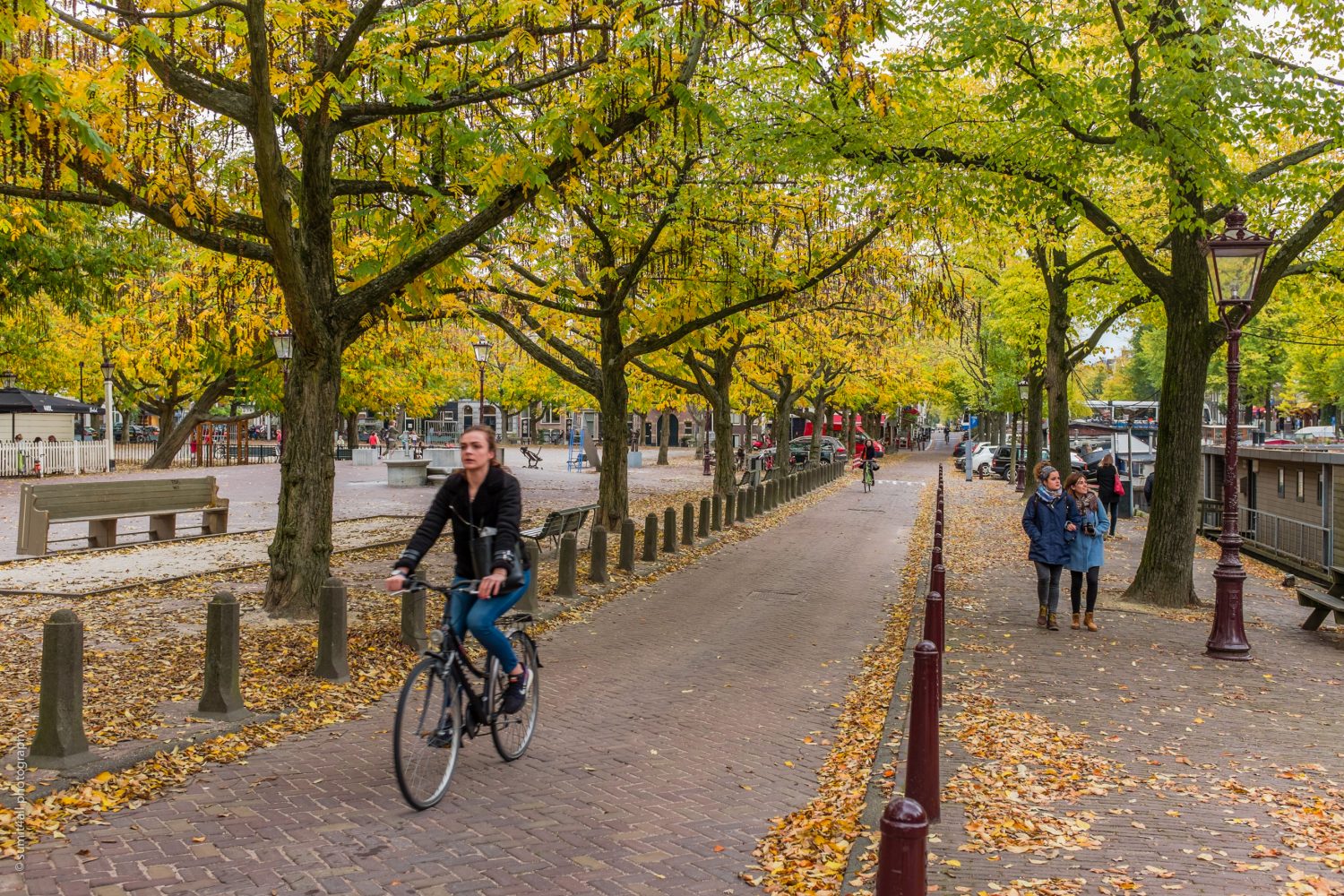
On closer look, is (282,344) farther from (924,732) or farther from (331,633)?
(924,732)

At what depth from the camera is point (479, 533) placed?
236 inches

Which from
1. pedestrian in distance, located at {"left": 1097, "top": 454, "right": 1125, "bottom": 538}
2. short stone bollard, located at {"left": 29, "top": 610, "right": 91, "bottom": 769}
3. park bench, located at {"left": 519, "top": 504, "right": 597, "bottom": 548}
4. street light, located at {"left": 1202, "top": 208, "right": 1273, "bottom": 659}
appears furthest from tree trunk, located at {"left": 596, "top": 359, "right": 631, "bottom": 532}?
short stone bollard, located at {"left": 29, "top": 610, "right": 91, "bottom": 769}

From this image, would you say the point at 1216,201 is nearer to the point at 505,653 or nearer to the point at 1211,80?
the point at 1211,80

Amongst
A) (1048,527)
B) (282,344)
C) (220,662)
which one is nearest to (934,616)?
(1048,527)

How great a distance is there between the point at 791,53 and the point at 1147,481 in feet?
60.8

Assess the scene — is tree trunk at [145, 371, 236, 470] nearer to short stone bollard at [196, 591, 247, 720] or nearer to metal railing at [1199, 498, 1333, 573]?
metal railing at [1199, 498, 1333, 573]

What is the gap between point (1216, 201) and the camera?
12.6m

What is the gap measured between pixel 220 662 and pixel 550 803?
2.71 metres

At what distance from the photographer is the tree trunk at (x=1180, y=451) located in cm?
1265

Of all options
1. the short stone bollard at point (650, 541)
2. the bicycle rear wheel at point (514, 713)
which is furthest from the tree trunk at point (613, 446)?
the bicycle rear wheel at point (514, 713)

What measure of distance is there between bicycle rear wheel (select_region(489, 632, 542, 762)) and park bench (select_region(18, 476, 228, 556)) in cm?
1074

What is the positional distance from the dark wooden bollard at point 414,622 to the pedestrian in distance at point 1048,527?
5.96m

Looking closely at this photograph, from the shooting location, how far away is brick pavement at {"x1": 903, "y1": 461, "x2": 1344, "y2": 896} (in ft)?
15.9

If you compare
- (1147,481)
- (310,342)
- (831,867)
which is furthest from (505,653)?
(1147,481)
